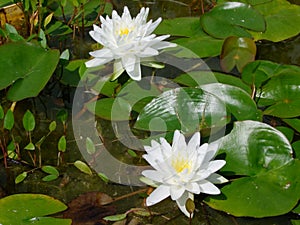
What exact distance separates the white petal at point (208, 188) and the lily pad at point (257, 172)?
0.08m

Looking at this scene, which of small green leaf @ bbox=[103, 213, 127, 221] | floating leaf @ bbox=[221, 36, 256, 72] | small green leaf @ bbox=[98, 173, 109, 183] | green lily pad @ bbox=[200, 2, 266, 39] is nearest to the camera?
small green leaf @ bbox=[103, 213, 127, 221]

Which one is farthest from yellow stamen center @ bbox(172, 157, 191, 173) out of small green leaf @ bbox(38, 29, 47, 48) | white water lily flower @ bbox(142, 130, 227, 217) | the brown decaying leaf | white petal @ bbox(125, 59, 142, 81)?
small green leaf @ bbox(38, 29, 47, 48)

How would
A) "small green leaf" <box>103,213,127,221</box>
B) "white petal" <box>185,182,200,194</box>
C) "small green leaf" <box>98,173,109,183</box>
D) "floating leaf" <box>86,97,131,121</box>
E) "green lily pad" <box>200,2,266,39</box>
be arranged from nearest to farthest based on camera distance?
"white petal" <box>185,182,200,194</box> → "small green leaf" <box>103,213,127,221</box> → "small green leaf" <box>98,173,109,183</box> → "floating leaf" <box>86,97,131,121</box> → "green lily pad" <box>200,2,266,39</box>

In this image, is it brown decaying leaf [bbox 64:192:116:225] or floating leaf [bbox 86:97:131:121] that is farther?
floating leaf [bbox 86:97:131:121]

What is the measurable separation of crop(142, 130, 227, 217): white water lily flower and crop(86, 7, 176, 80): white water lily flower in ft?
1.14

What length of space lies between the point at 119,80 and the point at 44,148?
13.6 inches

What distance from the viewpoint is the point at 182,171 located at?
1.29m

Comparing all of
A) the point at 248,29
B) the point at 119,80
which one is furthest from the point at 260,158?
the point at 248,29

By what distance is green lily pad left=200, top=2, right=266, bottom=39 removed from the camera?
1936 mm

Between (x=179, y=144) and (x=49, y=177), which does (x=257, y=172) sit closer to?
(x=179, y=144)

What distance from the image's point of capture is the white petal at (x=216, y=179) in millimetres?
1372

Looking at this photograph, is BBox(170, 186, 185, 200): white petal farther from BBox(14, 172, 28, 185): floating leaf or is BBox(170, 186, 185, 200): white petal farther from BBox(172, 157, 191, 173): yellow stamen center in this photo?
BBox(14, 172, 28, 185): floating leaf

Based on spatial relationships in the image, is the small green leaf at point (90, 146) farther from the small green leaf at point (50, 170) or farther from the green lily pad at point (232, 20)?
the green lily pad at point (232, 20)

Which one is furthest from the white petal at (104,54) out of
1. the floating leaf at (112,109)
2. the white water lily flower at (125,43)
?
the floating leaf at (112,109)
